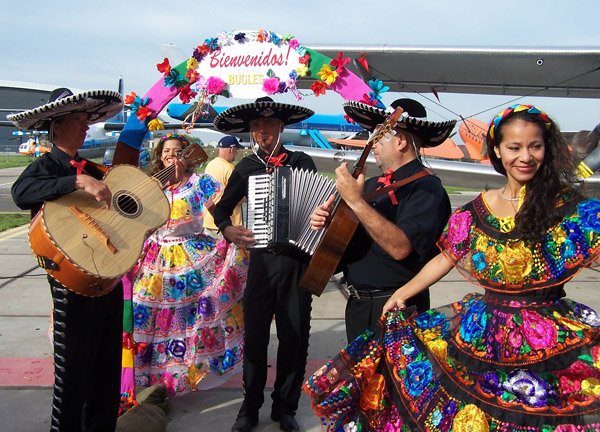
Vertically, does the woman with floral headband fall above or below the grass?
above

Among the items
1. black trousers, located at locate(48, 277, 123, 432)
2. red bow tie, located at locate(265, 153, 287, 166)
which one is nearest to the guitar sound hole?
black trousers, located at locate(48, 277, 123, 432)

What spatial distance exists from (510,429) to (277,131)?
2409mm

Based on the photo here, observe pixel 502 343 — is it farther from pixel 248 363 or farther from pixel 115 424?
pixel 115 424

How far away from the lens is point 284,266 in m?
3.41

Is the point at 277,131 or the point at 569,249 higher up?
the point at 277,131

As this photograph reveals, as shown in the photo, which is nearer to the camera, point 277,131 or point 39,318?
point 277,131

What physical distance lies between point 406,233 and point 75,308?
1.69 meters

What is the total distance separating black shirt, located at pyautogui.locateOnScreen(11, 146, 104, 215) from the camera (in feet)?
8.45

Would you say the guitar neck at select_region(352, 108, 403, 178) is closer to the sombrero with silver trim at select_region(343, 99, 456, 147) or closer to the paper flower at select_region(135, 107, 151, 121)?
the sombrero with silver trim at select_region(343, 99, 456, 147)

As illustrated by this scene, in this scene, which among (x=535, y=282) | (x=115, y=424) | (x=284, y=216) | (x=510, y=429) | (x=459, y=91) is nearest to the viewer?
(x=510, y=429)

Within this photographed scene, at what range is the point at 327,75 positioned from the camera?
12.2 feet

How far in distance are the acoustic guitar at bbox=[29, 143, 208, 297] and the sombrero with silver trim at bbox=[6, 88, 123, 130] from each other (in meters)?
0.36

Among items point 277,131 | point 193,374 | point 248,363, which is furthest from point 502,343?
point 193,374

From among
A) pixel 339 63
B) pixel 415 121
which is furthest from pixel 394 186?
pixel 339 63
